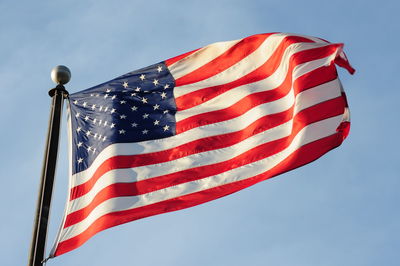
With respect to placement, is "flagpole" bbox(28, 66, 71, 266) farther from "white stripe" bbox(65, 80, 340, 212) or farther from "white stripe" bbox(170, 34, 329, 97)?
"white stripe" bbox(170, 34, 329, 97)

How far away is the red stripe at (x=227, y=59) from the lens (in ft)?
44.3

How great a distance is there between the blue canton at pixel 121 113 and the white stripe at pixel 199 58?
206 mm

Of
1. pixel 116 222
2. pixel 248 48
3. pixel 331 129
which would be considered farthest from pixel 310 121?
pixel 116 222

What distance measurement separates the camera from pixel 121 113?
1264 cm

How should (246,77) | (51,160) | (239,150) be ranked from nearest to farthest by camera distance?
(51,160) → (239,150) → (246,77)

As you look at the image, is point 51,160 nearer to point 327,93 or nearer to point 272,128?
point 272,128

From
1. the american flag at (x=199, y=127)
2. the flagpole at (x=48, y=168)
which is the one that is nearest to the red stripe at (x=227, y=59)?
the american flag at (x=199, y=127)

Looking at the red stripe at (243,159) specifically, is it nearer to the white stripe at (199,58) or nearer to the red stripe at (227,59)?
the red stripe at (227,59)

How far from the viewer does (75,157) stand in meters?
12.0

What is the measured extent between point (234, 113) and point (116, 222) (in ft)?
9.14

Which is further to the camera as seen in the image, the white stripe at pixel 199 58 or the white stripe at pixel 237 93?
the white stripe at pixel 199 58

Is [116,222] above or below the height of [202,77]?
below

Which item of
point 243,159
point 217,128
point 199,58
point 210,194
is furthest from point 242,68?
point 210,194

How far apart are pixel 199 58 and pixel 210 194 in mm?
2881
